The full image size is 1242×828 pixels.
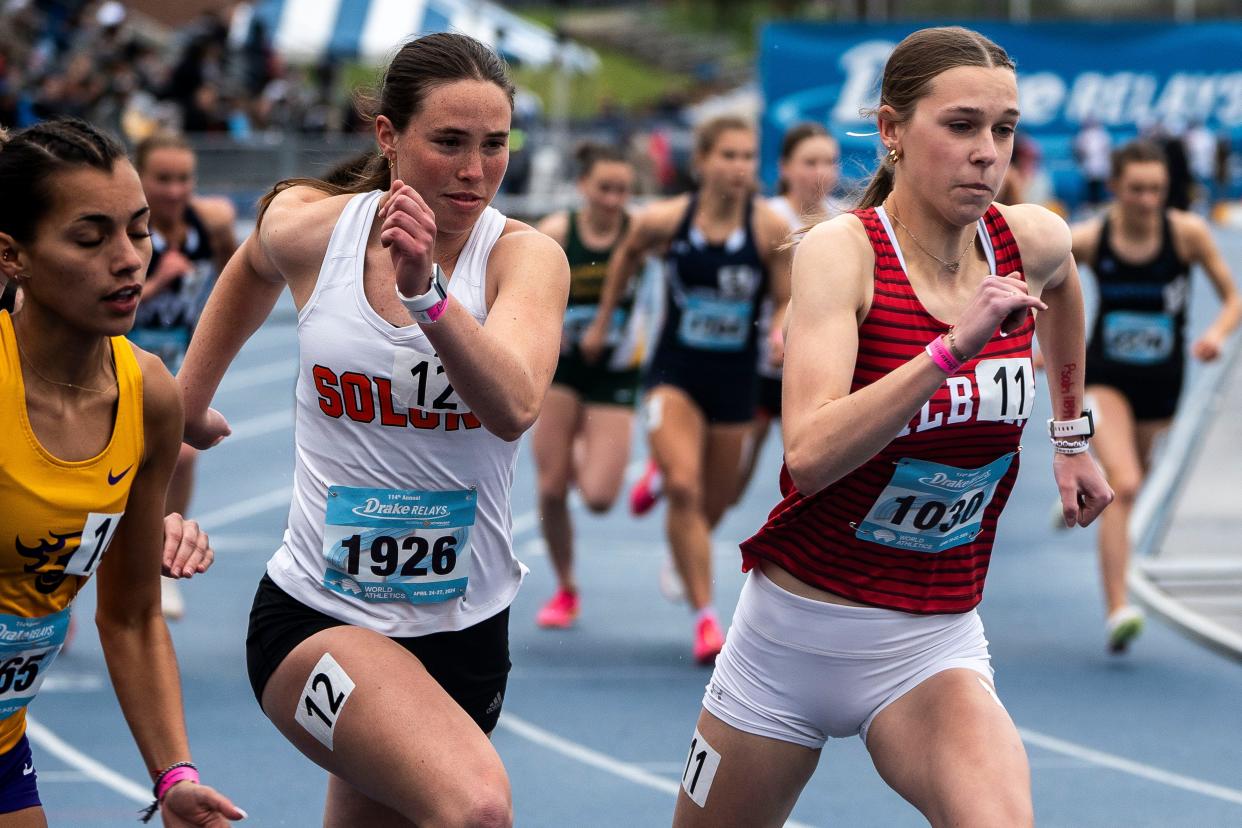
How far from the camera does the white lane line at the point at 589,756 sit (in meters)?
6.17

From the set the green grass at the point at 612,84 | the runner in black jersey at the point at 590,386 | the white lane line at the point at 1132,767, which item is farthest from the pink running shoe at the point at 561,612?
the green grass at the point at 612,84

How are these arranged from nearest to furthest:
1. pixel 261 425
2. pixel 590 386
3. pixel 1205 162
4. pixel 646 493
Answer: pixel 590 386
pixel 646 493
pixel 261 425
pixel 1205 162

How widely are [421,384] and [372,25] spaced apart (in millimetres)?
24236

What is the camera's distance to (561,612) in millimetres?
8523

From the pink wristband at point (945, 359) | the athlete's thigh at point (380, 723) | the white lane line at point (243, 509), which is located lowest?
the white lane line at point (243, 509)

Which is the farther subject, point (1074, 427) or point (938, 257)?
point (1074, 427)

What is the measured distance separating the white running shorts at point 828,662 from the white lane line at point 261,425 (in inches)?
446

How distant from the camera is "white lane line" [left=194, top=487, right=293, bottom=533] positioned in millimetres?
11124

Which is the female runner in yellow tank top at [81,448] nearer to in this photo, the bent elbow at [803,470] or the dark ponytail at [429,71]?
the dark ponytail at [429,71]

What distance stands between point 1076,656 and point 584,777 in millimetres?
2816

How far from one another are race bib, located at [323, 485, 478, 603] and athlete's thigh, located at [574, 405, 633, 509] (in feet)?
16.5

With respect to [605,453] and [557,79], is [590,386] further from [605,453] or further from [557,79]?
[557,79]

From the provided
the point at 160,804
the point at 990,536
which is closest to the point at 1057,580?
the point at 990,536

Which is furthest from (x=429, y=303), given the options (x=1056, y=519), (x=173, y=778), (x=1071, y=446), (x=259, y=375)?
(x=259, y=375)
